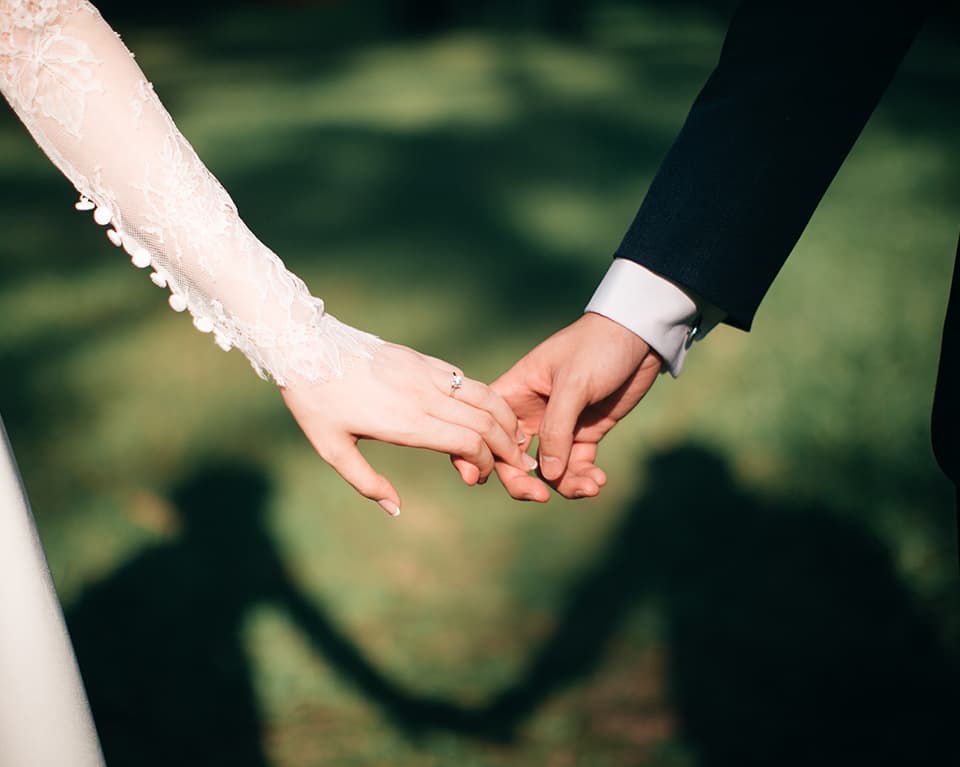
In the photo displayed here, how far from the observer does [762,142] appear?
1011 millimetres

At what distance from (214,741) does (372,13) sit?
4.69 metres

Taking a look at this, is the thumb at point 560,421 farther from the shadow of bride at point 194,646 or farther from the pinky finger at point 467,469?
the shadow of bride at point 194,646

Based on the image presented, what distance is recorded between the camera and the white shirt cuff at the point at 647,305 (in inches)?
42.9

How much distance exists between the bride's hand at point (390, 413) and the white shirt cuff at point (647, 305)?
200 mm

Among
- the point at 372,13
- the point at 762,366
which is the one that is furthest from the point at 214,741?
the point at 372,13

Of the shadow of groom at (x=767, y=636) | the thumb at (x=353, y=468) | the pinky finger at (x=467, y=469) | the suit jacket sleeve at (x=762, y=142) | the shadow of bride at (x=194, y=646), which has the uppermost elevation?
the suit jacket sleeve at (x=762, y=142)

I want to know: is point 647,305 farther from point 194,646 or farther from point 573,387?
point 194,646

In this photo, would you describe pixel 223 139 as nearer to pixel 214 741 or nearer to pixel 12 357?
pixel 12 357

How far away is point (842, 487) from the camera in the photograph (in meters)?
1.86

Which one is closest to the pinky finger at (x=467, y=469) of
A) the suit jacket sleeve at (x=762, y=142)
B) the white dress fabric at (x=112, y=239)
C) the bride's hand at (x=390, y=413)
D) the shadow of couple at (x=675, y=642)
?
the bride's hand at (x=390, y=413)

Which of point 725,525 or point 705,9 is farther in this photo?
point 705,9

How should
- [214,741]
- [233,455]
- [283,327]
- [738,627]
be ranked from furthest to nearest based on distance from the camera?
1. [233,455]
2. [738,627]
3. [214,741]
4. [283,327]

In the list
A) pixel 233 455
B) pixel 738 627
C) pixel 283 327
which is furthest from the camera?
pixel 233 455

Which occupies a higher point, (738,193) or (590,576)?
(738,193)
